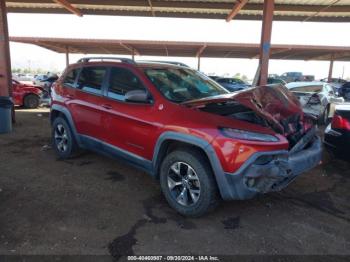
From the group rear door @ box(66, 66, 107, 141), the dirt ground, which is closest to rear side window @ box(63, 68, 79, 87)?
rear door @ box(66, 66, 107, 141)

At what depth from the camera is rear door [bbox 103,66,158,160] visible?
4008 mm

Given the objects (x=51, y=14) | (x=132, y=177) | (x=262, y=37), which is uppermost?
(x=51, y=14)

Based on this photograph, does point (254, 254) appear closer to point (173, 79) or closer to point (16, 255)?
point (16, 255)

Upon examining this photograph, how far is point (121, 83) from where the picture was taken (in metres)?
4.58

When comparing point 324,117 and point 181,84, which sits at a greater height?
point 181,84

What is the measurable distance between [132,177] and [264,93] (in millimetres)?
2470

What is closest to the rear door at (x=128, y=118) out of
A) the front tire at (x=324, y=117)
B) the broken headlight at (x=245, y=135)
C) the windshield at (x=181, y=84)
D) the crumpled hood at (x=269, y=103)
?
the windshield at (x=181, y=84)

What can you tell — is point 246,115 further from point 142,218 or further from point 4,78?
point 4,78

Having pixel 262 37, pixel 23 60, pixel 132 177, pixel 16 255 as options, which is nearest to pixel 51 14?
pixel 262 37

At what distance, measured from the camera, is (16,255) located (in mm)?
2908

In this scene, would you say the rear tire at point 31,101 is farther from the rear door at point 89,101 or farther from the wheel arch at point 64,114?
the rear door at point 89,101

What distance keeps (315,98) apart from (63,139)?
7780 mm

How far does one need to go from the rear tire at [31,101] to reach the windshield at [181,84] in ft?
35.6

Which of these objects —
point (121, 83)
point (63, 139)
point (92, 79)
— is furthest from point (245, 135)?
point (63, 139)
